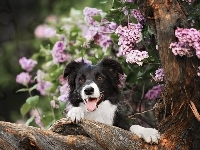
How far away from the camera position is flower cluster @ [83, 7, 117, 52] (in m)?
6.70

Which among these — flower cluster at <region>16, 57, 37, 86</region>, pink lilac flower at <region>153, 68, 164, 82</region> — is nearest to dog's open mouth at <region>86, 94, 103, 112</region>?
pink lilac flower at <region>153, 68, 164, 82</region>

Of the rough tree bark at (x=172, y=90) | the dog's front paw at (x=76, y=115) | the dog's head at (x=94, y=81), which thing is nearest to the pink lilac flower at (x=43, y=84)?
the dog's head at (x=94, y=81)

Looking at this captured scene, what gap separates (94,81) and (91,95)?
23cm

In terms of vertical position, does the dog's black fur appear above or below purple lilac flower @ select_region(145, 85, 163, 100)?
above

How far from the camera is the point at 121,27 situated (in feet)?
18.8

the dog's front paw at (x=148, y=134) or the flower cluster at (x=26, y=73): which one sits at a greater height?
the flower cluster at (x=26, y=73)

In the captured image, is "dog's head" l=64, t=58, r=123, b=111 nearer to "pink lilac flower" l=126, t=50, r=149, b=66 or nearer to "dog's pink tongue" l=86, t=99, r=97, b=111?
"dog's pink tongue" l=86, t=99, r=97, b=111

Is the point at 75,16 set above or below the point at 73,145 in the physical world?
above

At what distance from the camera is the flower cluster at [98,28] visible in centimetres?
670

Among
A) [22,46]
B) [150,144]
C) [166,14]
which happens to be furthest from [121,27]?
[22,46]

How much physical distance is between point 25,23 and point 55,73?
17.1ft

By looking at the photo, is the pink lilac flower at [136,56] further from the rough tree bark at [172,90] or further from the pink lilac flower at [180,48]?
the pink lilac flower at [180,48]

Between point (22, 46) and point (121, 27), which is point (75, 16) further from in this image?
point (22, 46)

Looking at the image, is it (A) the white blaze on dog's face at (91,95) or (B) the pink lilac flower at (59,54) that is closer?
(A) the white blaze on dog's face at (91,95)
